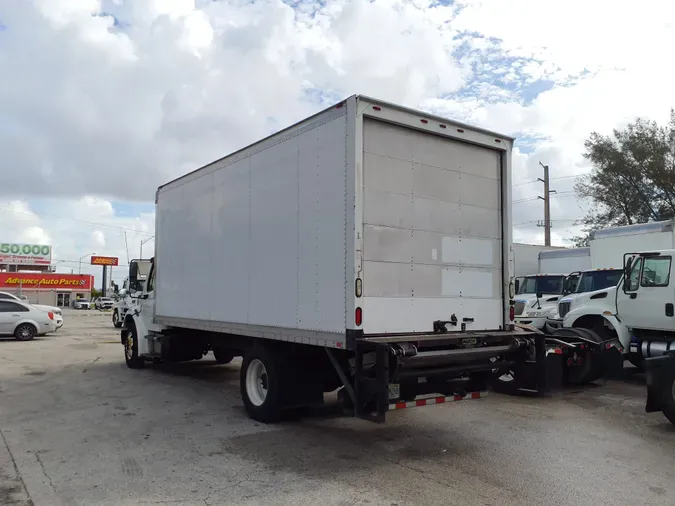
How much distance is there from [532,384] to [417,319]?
1.82 metres

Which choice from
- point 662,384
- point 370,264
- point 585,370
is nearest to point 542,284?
point 585,370

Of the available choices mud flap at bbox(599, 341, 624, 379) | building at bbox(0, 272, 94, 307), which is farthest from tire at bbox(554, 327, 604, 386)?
building at bbox(0, 272, 94, 307)

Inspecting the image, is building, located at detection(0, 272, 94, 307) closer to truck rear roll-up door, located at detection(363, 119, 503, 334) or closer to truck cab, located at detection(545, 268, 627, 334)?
truck cab, located at detection(545, 268, 627, 334)

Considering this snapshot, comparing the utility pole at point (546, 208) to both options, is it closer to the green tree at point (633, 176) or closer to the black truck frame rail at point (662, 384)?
the green tree at point (633, 176)

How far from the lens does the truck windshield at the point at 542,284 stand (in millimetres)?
18703

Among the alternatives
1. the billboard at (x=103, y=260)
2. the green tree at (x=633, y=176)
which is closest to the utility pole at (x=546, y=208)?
the green tree at (x=633, y=176)

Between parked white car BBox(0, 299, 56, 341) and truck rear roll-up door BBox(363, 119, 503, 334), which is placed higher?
truck rear roll-up door BBox(363, 119, 503, 334)

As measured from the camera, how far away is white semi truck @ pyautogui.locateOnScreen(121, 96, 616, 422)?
239 inches

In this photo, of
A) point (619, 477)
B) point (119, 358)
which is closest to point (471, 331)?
point (619, 477)

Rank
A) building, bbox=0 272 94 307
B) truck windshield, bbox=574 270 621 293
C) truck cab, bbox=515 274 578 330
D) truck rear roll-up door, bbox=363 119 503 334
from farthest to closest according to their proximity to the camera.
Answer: building, bbox=0 272 94 307, truck cab, bbox=515 274 578 330, truck windshield, bbox=574 270 621 293, truck rear roll-up door, bbox=363 119 503 334

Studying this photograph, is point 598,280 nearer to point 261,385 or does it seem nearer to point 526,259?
point 526,259

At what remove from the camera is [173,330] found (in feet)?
37.0

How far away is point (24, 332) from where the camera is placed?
21.4m

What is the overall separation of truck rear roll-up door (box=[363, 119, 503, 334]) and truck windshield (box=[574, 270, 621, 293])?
754 centimetres
